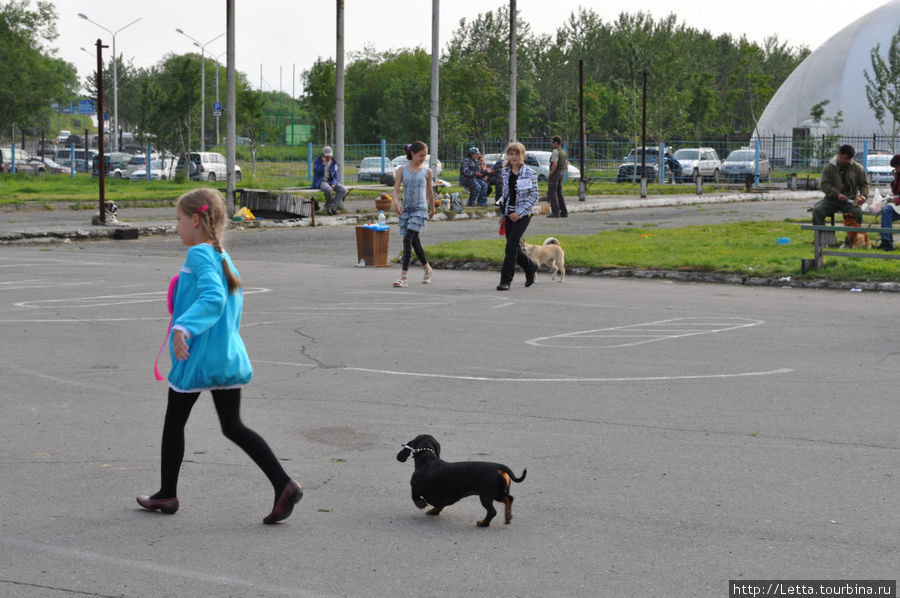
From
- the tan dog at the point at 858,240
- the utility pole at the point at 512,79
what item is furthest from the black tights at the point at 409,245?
the utility pole at the point at 512,79

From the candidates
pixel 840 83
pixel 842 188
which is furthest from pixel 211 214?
pixel 840 83

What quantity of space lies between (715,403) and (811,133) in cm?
6935

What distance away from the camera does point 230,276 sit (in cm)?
569

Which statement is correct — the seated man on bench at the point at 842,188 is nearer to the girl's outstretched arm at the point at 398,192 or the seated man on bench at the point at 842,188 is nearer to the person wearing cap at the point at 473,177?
the girl's outstretched arm at the point at 398,192

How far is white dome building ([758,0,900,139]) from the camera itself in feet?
247

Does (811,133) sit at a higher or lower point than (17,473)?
higher

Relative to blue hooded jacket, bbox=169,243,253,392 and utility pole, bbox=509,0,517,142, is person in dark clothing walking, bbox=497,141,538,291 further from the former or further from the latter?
utility pole, bbox=509,0,517,142

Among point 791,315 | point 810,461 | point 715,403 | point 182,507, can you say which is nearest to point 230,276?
point 182,507

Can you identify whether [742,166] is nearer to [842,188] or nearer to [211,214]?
[842,188]

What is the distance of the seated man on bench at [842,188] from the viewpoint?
18891mm

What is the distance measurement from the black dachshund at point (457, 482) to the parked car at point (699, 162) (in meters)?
50.0

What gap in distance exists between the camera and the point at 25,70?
6000 cm

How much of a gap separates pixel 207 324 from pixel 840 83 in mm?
78192

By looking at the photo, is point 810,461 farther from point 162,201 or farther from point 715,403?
point 162,201
